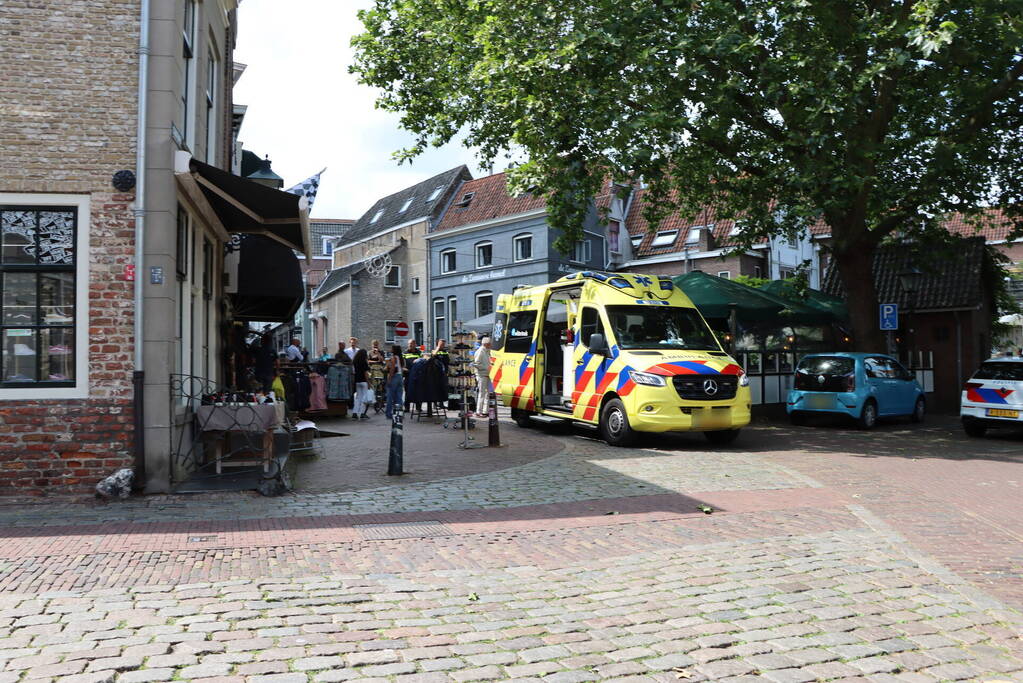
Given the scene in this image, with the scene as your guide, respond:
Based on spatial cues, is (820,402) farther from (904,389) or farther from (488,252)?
(488,252)

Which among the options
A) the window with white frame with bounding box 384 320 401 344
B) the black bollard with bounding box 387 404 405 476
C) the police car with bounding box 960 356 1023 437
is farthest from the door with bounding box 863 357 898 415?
the window with white frame with bounding box 384 320 401 344

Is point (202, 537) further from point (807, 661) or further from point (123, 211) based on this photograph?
point (807, 661)

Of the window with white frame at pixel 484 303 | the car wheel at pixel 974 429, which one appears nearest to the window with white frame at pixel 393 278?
the window with white frame at pixel 484 303

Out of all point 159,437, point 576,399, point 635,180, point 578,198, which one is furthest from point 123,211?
point 578,198

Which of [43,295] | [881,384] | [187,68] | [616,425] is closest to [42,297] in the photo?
[43,295]

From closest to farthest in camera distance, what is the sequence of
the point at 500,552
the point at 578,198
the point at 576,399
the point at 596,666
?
the point at 596,666, the point at 500,552, the point at 576,399, the point at 578,198

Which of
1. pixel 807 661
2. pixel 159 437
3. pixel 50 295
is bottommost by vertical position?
pixel 807 661

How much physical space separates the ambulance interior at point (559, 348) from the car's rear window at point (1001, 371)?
775cm

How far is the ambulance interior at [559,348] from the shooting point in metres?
15.3

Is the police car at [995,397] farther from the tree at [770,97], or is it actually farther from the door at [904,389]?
the tree at [770,97]

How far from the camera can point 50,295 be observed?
8406 millimetres

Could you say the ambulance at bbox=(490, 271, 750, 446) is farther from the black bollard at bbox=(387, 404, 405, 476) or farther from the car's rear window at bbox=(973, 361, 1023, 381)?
the car's rear window at bbox=(973, 361, 1023, 381)

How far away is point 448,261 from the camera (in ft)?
147

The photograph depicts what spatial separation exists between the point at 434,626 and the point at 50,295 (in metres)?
5.86
